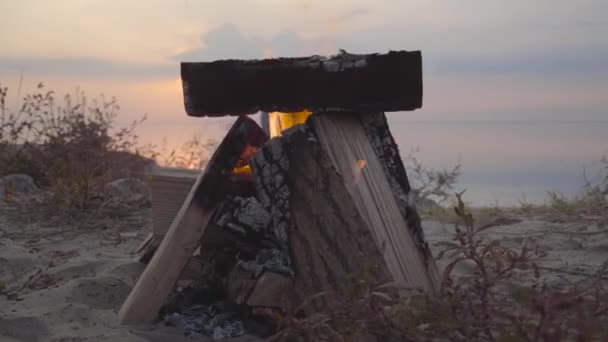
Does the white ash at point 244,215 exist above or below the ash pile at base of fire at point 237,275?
above

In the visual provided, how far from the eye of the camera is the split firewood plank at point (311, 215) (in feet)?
9.75

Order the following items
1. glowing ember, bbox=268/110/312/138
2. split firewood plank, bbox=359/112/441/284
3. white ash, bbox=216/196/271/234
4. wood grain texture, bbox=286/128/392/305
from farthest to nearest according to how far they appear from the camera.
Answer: glowing ember, bbox=268/110/312/138 → split firewood plank, bbox=359/112/441/284 → white ash, bbox=216/196/271/234 → wood grain texture, bbox=286/128/392/305

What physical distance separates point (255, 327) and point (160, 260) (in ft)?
1.69

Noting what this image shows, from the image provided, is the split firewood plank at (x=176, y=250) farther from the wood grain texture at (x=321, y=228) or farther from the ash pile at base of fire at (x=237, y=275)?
the wood grain texture at (x=321, y=228)

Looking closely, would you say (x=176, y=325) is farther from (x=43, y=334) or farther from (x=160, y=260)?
(x=43, y=334)

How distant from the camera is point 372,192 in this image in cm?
315

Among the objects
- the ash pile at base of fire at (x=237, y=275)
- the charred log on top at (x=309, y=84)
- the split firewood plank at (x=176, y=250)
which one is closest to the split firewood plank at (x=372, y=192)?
the charred log on top at (x=309, y=84)

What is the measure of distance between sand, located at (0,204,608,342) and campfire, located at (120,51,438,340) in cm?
26

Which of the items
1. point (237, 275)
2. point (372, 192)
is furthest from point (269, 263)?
point (372, 192)

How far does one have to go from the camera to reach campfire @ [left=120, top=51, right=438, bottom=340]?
3000mm

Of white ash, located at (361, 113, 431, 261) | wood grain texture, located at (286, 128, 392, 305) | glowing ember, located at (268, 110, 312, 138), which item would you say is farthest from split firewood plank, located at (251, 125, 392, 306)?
white ash, located at (361, 113, 431, 261)

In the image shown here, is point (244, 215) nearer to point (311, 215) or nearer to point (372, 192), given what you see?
point (311, 215)

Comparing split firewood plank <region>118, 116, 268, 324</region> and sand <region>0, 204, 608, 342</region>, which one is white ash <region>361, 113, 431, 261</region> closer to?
split firewood plank <region>118, 116, 268, 324</region>

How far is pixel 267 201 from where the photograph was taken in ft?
10.2
